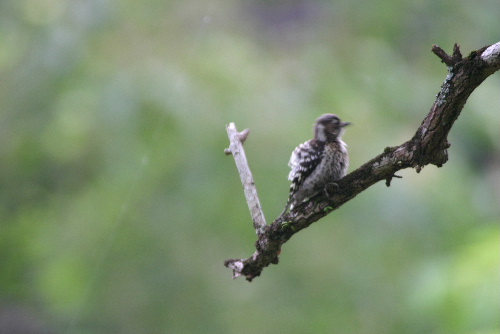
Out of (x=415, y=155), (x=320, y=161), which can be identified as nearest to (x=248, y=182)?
(x=320, y=161)

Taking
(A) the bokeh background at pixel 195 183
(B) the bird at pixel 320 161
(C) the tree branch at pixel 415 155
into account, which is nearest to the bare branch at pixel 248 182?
(C) the tree branch at pixel 415 155

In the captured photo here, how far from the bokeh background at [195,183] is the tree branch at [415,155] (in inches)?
115

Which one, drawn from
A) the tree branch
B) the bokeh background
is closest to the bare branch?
the tree branch

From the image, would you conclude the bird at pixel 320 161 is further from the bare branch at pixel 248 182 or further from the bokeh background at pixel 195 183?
the bokeh background at pixel 195 183

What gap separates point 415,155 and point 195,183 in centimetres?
405

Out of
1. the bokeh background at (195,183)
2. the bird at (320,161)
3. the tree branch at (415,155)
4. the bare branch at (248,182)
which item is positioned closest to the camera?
the tree branch at (415,155)

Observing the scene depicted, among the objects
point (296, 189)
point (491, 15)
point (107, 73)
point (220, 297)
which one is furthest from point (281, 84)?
point (491, 15)

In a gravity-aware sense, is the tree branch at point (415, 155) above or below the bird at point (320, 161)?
below

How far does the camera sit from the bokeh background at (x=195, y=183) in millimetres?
6180

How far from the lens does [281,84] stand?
6957 millimetres

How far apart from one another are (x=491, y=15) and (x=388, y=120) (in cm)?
330

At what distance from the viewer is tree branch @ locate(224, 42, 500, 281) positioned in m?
2.11

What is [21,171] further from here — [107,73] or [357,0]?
[357,0]

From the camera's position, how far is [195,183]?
620 centimetres
